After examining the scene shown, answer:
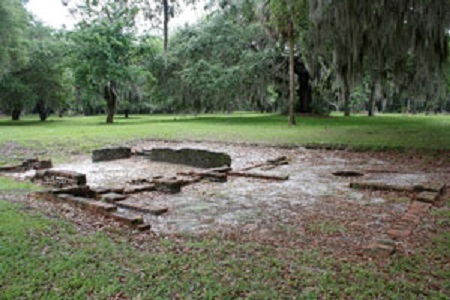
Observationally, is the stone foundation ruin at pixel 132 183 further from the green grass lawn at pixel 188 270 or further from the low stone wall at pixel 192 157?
the green grass lawn at pixel 188 270

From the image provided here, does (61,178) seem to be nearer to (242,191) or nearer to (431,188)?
(242,191)

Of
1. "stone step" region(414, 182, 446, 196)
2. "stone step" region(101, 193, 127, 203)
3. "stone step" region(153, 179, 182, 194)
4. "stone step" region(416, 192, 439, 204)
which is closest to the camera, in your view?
"stone step" region(416, 192, 439, 204)

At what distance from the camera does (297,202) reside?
618cm

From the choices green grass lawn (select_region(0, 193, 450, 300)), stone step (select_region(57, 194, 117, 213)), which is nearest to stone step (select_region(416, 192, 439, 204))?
green grass lawn (select_region(0, 193, 450, 300))

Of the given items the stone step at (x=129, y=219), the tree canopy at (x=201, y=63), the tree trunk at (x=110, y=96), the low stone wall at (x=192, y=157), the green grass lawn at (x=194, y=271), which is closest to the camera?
the green grass lawn at (x=194, y=271)

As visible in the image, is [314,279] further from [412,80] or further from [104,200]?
[412,80]

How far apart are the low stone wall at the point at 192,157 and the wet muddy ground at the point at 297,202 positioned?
333mm

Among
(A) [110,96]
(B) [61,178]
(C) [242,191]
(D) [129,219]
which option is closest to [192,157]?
(C) [242,191]

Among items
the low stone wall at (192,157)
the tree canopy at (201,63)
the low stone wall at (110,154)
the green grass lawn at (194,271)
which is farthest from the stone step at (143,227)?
the tree canopy at (201,63)

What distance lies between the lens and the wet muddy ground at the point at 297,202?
4629 millimetres

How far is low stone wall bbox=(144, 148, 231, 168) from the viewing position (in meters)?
9.67

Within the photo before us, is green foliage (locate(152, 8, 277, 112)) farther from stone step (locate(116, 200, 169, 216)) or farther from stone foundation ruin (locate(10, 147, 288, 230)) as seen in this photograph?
stone step (locate(116, 200, 169, 216))

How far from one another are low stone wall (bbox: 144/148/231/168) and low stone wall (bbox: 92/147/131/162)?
794 millimetres

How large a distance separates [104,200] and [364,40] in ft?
31.5
